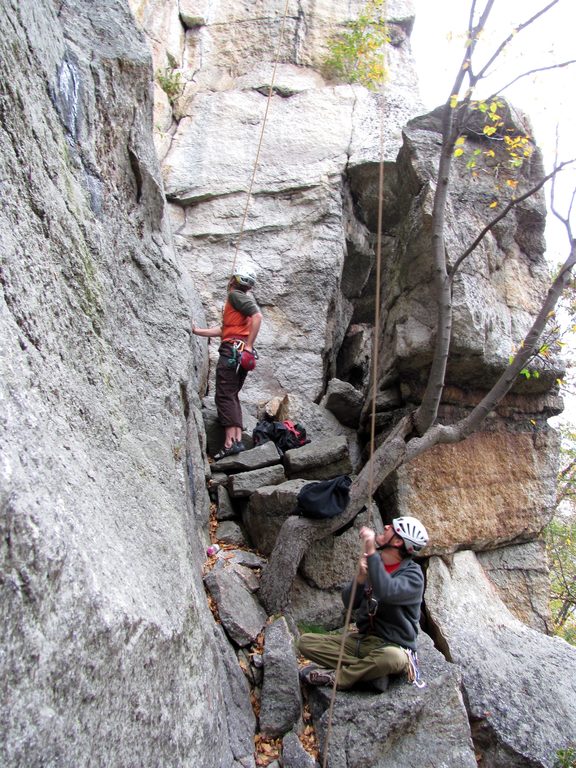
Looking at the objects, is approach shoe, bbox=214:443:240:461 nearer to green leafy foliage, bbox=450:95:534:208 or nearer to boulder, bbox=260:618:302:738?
boulder, bbox=260:618:302:738

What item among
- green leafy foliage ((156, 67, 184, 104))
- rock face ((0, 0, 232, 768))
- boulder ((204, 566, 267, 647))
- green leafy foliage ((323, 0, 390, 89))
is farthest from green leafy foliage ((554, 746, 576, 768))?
green leafy foliage ((156, 67, 184, 104))

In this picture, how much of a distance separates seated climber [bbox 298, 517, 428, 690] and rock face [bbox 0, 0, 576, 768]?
0.23 meters

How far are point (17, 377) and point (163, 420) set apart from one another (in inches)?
87.2

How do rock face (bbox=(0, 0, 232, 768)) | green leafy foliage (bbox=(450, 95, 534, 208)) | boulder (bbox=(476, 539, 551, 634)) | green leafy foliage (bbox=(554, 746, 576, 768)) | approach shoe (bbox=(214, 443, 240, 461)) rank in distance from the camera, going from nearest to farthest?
1. rock face (bbox=(0, 0, 232, 768))
2. green leafy foliage (bbox=(554, 746, 576, 768))
3. boulder (bbox=(476, 539, 551, 634))
4. approach shoe (bbox=(214, 443, 240, 461))
5. green leafy foliage (bbox=(450, 95, 534, 208))

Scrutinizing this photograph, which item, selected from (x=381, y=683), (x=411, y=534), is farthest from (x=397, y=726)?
(x=411, y=534)

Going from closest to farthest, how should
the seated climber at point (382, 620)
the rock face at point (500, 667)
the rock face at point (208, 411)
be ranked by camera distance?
the rock face at point (208, 411) < the seated climber at point (382, 620) < the rock face at point (500, 667)

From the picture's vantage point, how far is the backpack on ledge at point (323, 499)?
227 inches

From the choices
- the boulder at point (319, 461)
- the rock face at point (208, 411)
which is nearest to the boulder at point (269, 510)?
the rock face at point (208, 411)

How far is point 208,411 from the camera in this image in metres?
7.96

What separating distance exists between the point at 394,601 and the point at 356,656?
654 millimetres

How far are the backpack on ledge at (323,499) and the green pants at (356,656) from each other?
1.16 m

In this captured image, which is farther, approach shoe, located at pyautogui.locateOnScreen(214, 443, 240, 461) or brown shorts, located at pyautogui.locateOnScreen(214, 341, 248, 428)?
brown shorts, located at pyautogui.locateOnScreen(214, 341, 248, 428)

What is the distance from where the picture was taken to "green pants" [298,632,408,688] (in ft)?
15.2

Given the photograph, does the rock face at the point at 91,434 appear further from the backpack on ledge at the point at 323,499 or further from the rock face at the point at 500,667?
the rock face at the point at 500,667
